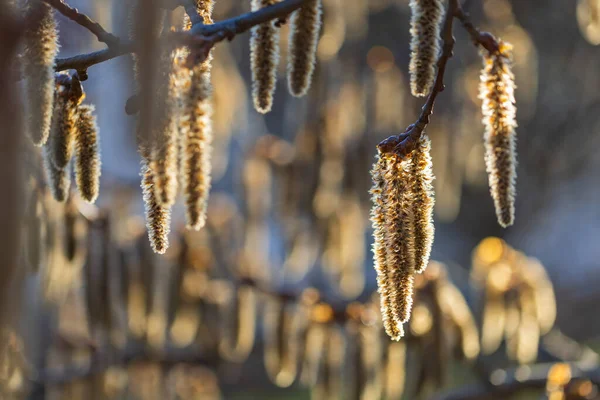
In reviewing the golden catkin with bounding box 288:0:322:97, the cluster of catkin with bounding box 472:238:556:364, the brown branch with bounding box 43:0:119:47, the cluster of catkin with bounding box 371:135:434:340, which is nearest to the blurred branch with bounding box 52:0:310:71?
the brown branch with bounding box 43:0:119:47

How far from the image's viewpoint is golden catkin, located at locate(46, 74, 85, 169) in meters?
0.93

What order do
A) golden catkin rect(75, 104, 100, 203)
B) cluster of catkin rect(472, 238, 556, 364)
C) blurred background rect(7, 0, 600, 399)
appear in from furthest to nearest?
cluster of catkin rect(472, 238, 556, 364) → blurred background rect(7, 0, 600, 399) → golden catkin rect(75, 104, 100, 203)

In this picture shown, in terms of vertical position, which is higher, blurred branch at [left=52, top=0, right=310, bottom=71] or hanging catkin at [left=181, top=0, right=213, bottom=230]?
blurred branch at [left=52, top=0, right=310, bottom=71]

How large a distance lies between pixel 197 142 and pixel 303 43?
29cm

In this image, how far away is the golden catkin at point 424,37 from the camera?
0.90 m

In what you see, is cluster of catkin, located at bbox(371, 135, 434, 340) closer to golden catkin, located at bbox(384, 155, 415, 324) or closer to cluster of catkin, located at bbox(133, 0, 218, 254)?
golden catkin, located at bbox(384, 155, 415, 324)

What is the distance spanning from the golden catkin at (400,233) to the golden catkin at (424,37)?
5.0 inches

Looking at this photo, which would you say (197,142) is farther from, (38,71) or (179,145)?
(38,71)

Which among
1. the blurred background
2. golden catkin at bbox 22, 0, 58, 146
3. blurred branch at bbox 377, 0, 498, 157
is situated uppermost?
golden catkin at bbox 22, 0, 58, 146

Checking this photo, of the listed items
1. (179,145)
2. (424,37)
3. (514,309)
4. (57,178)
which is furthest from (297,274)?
(179,145)

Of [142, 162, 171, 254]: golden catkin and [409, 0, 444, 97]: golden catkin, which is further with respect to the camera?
[409, 0, 444, 97]: golden catkin

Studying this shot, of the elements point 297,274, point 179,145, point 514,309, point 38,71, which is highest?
point 38,71

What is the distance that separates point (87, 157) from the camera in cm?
93

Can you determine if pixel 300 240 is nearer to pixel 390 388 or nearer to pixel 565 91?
pixel 390 388
